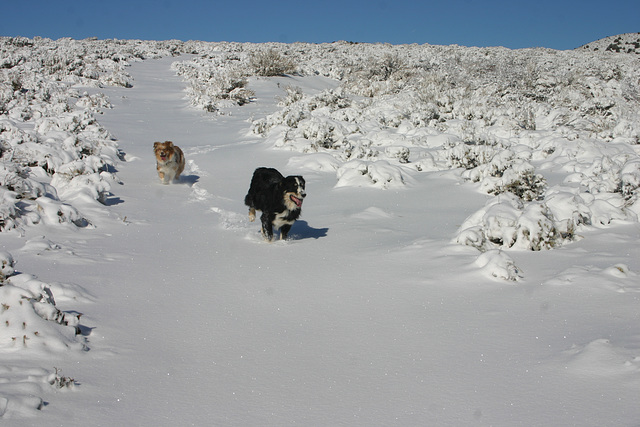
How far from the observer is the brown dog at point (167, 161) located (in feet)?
31.4

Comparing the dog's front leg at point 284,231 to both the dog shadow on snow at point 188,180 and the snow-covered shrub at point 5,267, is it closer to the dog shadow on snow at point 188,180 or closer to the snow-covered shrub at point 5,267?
the snow-covered shrub at point 5,267

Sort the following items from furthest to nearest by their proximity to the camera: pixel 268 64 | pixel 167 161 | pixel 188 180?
pixel 268 64
pixel 188 180
pixel 167 161

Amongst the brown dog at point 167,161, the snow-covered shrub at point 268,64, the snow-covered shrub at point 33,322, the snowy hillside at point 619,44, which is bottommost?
the snow-covered shrub at point 33,322

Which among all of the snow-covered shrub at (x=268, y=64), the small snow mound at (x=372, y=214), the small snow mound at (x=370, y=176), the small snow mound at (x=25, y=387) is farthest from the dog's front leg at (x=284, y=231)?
the snow-covered shrub at (x=268, y=64)

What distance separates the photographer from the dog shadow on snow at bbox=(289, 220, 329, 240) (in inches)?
266

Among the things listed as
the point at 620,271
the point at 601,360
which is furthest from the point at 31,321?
the point at 620,271

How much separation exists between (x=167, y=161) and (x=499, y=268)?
23.7 ft

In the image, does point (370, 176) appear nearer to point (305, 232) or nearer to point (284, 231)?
point (305, 232)

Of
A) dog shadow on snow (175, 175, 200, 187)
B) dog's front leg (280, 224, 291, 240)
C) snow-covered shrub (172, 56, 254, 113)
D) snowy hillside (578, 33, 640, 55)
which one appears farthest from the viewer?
snowy hillside (578, 33, 640, 55)

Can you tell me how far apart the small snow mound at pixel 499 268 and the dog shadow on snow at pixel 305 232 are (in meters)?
2.58

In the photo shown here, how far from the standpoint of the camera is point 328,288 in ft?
15.0

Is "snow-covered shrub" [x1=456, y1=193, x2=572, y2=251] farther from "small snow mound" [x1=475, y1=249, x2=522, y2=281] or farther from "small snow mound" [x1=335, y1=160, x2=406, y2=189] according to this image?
"small snow mound" [x1=335, y1=160, x2=406, y2=189]

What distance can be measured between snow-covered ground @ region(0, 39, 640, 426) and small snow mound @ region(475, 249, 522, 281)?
0.02 m

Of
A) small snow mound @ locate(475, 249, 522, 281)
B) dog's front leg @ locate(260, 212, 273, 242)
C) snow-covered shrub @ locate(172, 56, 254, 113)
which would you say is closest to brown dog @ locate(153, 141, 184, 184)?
dog's front leg @ locate(260, 212, 273, 242)
